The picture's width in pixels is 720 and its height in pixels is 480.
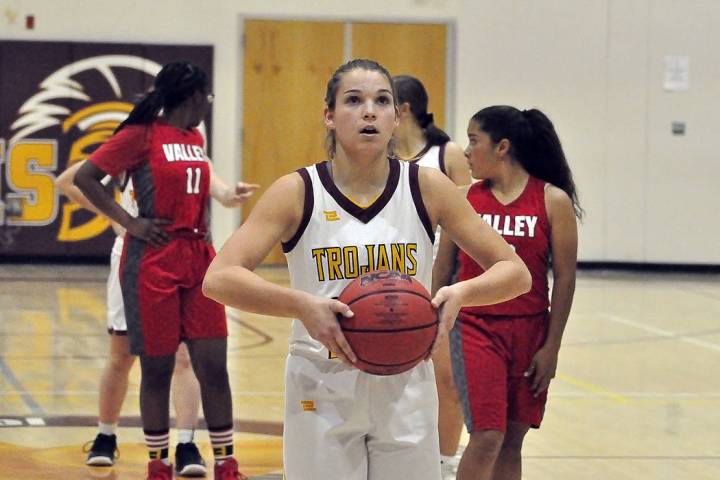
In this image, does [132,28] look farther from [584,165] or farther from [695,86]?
[695,86]

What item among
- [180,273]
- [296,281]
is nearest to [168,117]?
[180,273]

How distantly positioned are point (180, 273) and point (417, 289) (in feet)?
8.71

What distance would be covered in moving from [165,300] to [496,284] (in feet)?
8.52

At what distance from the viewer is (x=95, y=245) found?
14867 mm

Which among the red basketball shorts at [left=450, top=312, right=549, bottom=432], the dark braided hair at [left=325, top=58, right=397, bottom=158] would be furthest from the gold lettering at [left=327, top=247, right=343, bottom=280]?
the red basketball shorts at [left=450, top=312, right=549, bottom=432]

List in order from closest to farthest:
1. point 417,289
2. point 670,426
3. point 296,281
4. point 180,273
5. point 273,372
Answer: point 417,289 → point 296,281 → point 180,273 → point 670,426 → point 273,372

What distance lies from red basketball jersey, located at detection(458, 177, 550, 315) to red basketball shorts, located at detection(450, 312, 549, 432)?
39mm

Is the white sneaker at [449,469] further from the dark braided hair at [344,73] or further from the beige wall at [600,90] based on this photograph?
the beige wall at [600,90]

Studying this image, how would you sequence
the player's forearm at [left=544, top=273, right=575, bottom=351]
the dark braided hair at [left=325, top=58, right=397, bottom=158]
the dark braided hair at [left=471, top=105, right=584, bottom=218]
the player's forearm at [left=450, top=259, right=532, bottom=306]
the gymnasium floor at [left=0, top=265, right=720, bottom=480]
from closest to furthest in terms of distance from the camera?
the player's forearm at [left=450, top=259, right=532, bottom=306] → the dark braided hair at [left=325, top=58, right=397, bottom=158] → the player's forearm at [left=544, top=273, right=575, bottom=351] → the dark braided hair at [left=471, top=105, right=584, bottom=218] → the gymnasium floor at [left=0, top=265, right=720, bottom=480]

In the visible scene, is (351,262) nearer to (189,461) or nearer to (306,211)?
(306,211)

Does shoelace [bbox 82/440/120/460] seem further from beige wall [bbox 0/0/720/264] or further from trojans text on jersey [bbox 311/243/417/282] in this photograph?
beige wall [bbox 0/0/720/264]

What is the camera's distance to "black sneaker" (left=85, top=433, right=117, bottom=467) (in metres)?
5.96

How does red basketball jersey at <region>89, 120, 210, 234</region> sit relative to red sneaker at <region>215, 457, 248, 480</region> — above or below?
above

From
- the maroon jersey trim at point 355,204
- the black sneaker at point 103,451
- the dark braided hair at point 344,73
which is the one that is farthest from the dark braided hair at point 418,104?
the maroon jersey trim at point 355,204
